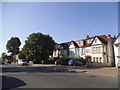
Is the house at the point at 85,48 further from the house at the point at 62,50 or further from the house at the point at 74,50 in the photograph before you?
the house at the point at 62,50

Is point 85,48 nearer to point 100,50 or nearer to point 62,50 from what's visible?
point 100,50

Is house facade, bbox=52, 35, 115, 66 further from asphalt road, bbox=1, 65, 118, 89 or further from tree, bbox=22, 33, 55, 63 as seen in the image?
Result: asphalt road, bbox=1, 65, 118, 89

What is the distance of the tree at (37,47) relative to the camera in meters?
48.4

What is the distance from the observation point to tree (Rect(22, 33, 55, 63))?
159 feet

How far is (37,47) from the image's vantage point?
4856 cm

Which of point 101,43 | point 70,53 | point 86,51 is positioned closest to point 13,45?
point 70,53

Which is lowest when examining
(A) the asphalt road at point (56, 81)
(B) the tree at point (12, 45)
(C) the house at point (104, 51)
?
(A) the asphalt road at point (56, 81)

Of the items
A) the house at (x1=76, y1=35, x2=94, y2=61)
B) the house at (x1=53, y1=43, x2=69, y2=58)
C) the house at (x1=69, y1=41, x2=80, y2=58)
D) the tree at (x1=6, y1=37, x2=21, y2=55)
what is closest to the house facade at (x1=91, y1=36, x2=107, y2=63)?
the house at (x1=76, y1=35, x2=94, y2=61)

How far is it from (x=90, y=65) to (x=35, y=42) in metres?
22.8

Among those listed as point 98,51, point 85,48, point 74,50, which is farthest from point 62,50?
point 98,51

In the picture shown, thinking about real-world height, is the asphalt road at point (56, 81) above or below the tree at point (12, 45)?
below

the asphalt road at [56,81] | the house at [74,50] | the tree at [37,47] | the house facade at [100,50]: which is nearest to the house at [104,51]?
the house facade at [100,50]

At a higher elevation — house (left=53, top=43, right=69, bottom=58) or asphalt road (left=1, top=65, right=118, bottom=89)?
house (left=53, top=43, right=69, bottom=58)

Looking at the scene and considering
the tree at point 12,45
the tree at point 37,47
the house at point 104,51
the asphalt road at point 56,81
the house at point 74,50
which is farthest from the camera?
the tree at point 12,45
